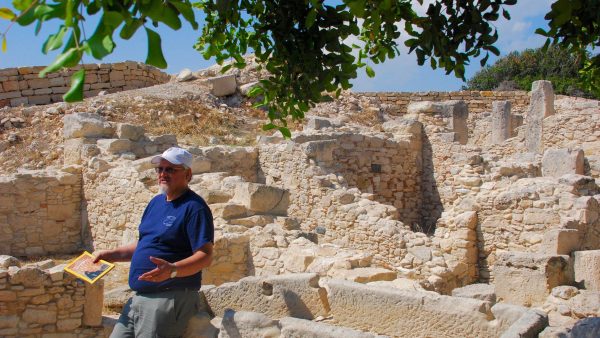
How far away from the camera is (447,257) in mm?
10023

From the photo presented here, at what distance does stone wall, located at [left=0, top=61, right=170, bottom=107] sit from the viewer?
18.0 metres

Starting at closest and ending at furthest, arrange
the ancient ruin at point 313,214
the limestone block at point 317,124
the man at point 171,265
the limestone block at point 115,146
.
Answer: the man at point 171,265, the ancient ruin at point 313,214, the limestone block at point 115,146, the limestone block at point 317,124

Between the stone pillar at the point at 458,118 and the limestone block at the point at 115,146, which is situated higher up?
the stone pillar at the point at 458,118

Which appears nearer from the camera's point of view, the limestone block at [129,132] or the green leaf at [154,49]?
the green leaf at [154,49]

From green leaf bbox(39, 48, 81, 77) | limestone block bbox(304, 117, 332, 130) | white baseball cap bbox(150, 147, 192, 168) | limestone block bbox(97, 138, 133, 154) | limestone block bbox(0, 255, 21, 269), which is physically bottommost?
limestone block bbox(0, 255, 21, 269)

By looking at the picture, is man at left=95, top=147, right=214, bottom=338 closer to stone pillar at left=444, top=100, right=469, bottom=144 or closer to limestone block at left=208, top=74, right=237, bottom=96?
stone pillar at left=444, top=100, right=469, bottom=144

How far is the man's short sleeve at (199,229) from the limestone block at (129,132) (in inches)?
322

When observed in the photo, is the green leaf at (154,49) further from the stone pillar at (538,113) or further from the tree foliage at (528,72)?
the tree foliage at (528,72)

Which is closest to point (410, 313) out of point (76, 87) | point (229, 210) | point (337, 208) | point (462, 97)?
point (76, 87)

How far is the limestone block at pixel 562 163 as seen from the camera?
12.9 m

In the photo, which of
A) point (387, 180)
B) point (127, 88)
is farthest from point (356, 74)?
point (127, 88)

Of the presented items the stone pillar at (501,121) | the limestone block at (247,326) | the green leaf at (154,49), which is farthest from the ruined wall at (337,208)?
the stone pillar at (501,121)

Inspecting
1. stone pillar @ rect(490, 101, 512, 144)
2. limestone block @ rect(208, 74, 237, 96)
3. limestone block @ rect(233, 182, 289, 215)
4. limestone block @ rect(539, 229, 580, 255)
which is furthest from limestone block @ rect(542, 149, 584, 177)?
limestone block @ rect(208, 74, 237, 96)

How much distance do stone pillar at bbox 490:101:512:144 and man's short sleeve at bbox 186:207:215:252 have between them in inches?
766
